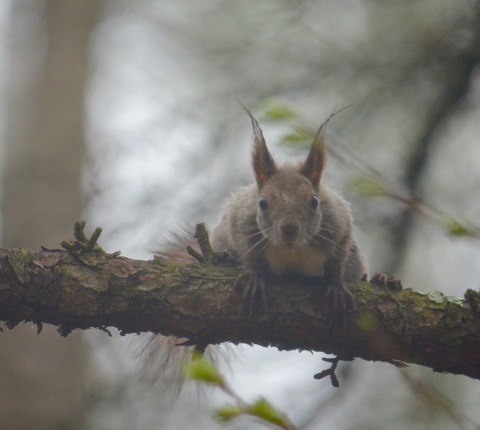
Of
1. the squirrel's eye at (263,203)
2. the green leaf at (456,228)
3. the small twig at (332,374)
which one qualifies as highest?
the squirrel's eye at (263,203)

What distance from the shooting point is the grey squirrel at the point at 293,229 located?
9.38 feet

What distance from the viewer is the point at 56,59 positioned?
17.5 feet

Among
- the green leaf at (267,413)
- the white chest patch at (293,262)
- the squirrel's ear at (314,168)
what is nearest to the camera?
the green leaf at (267,413)

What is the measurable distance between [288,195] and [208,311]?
713mm

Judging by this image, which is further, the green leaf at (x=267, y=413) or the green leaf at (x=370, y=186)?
the green leaf at (x=370, y=186)

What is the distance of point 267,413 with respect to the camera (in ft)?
3.91

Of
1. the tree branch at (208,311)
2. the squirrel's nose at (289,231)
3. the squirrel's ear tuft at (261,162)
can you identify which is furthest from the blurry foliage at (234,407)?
the squirrel's ear tuft at (261,162)

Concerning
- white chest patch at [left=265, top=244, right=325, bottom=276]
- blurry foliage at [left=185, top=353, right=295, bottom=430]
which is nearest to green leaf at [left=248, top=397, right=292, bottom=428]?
blurry foliage at [left=185, top=353, right=295, bottom=430]

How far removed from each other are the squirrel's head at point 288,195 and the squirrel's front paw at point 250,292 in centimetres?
24

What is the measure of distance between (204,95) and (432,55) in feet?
5.31

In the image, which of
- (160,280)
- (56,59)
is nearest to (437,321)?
(160,280)

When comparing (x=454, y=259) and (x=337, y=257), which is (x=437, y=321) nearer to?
(x=337, y=257)

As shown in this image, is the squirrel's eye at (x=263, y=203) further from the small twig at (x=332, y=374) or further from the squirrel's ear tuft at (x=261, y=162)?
the small twig at (x=332, y=374)

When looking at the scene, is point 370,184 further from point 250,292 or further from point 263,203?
point 263,203
